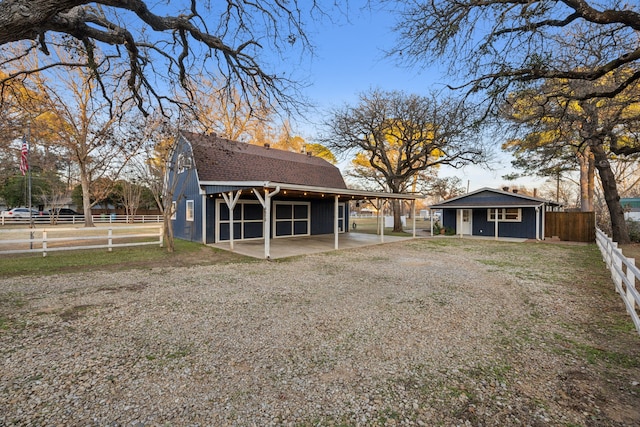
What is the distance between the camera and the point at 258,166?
15.4 metres

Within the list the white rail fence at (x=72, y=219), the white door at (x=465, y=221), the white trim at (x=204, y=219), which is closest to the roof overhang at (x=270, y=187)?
the white trim at (x=204, y=219)

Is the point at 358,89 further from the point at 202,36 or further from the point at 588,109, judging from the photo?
the point at 202,36

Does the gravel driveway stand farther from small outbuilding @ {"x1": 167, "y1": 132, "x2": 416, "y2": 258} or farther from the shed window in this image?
the shed window

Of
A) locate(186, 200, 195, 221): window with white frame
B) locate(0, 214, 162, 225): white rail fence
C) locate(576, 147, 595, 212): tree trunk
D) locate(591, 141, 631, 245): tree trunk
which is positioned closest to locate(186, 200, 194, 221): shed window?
locate(186, 200, 195, 221): window with white frame

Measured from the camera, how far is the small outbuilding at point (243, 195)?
36.6 feet

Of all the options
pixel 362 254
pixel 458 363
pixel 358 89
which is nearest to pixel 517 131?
pixel 362 254

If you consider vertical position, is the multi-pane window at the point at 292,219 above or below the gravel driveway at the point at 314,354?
above

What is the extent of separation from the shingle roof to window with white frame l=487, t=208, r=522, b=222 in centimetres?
950

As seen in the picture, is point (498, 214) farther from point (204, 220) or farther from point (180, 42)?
point (180, 42)

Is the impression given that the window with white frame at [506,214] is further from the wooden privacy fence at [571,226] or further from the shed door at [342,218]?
the shed door at [342,218]

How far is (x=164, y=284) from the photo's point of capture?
6230mm

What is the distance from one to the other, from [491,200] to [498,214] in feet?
3.06

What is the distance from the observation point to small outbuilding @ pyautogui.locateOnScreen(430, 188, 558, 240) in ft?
52.7

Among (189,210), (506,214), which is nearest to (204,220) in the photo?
(189,210)
